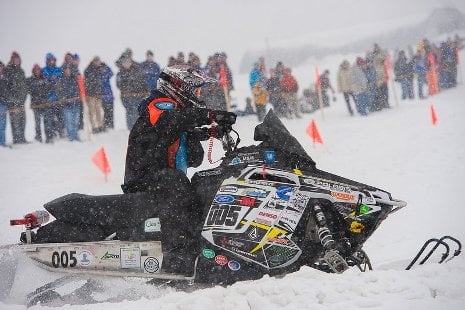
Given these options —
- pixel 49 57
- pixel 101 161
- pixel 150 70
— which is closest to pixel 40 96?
pixel 49 57

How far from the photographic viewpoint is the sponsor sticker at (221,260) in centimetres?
407

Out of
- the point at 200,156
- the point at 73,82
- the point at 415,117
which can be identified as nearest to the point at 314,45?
the point at 415,117

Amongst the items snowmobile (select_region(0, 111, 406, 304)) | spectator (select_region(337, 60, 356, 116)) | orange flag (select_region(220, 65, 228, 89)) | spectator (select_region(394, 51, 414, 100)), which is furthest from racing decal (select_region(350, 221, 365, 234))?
spectator (select_region(394, 51, 414, 100))

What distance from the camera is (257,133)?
13.9 feet

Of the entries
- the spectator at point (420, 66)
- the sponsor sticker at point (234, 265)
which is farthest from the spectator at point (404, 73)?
the sponsor sticker at point (234, 265)

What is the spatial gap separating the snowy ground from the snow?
1 centimetres

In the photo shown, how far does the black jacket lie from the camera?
4.14m

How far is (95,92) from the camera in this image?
1211cm

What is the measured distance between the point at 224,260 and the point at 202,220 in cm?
38

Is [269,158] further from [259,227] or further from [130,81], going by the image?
[130,81]

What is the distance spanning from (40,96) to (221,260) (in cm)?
876

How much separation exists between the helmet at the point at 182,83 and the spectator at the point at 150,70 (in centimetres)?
803

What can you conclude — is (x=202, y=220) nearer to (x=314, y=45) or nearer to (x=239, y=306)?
(x=239, y=306)

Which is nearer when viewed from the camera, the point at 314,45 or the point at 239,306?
the point at 239,306
